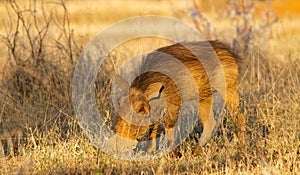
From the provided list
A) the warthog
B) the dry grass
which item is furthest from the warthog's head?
the dry grass

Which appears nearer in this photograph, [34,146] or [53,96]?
[34,146]

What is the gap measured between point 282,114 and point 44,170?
2534 millimetres

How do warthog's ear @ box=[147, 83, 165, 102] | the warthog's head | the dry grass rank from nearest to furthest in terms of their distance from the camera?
the dry grass
the warthog's head
warthog's ear @ box=[147, 83, 165, 102]

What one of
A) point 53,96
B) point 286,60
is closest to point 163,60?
point 53,96

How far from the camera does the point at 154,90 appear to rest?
491cm

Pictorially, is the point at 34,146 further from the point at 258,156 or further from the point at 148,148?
the point at 258,156

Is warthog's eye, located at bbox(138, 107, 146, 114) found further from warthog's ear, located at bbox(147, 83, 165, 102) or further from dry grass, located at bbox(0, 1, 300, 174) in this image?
dry grass, located at bbox(0, 1, 300, 174)

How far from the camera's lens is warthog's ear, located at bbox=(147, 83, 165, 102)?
489cm

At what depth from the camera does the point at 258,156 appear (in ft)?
14.9

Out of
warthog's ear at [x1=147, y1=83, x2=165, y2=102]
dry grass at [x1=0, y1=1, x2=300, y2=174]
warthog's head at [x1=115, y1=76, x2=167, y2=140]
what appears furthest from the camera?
warthog's ear at [x1=147, y1=83, x2=165, y2=102]

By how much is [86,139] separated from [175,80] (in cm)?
100

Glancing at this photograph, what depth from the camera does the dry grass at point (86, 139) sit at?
170 inches

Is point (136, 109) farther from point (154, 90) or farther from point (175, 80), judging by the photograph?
point (175, 80)

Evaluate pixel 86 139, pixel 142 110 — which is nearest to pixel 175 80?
pixel 142 110
